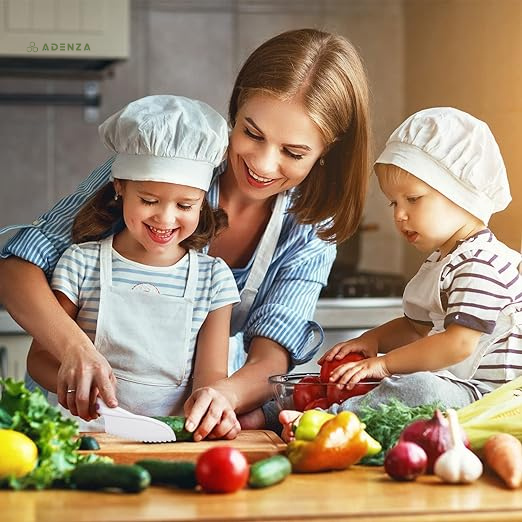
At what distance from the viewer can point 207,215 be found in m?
1.75

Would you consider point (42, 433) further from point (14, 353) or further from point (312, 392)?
point (14, 353)

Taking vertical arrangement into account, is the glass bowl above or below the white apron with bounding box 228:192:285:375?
below

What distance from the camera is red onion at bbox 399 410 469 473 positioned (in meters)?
1.16

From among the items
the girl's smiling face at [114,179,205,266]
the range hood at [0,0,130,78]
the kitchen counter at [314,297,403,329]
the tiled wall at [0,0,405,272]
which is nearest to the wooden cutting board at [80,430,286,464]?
the girl's smiling face at [114,179,205,266]

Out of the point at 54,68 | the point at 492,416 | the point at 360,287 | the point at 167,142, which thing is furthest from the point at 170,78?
the point at 492,416

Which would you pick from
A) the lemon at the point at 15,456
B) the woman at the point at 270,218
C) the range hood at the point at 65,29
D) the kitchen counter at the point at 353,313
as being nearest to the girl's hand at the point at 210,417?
the woman at the point at 270,218

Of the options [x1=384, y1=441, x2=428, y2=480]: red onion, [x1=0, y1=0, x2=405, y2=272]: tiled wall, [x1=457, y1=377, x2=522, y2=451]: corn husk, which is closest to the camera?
[x1=384, y1=441, x2=428, y2=480]: red onion

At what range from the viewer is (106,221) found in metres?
1.71

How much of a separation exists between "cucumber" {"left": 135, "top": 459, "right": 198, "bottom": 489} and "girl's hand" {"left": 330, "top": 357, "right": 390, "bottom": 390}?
1.25 ft

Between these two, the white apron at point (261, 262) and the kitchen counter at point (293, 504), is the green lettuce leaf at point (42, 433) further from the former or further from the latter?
the white apron at point (261, 262)

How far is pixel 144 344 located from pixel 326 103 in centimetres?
49

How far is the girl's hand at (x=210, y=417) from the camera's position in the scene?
1384mm

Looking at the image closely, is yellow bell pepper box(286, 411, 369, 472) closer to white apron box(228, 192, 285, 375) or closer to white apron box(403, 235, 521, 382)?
white apron box(403, 235, 521, 382)

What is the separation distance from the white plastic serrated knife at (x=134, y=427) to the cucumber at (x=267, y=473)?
250mm
